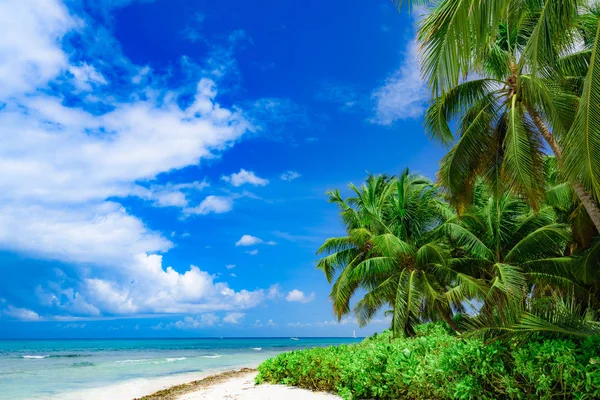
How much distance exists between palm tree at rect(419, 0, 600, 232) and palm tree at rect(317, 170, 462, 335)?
4489 mm


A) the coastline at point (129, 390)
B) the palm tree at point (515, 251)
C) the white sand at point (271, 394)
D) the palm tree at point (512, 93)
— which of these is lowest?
the coastline at point (129, 390)

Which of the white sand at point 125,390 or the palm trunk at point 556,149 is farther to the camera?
the white sand at point 125,390

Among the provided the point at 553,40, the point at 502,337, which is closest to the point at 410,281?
the point at 502,337

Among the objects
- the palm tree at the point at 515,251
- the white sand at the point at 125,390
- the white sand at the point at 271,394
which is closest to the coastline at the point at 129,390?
the white sand at the point at 125,390

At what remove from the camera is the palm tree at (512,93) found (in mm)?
4762

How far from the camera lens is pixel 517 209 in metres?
14.6

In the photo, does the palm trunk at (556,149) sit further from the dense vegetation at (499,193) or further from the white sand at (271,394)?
the white sand at (271,394)

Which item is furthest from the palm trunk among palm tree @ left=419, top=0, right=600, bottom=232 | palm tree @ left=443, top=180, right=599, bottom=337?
palm tree @ left=443, top=180, right=599, bottom=337

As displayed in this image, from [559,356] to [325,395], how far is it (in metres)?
4.67

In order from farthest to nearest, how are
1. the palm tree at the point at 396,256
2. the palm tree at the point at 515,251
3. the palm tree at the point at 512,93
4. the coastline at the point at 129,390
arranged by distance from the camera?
the coastline at the point at 129,390, the palm tree at the point at 396,256, the palm tree at the point at 515,251, the palm tree at the point at 512,93

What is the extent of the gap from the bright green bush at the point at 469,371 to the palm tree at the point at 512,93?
198 cm

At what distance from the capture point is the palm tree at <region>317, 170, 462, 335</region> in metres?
13.9

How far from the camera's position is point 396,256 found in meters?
14.2

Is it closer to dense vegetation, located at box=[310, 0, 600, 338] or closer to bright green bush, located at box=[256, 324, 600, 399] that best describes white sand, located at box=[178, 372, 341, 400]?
bright green bush, located at box=[256, 324, 600, 399]
